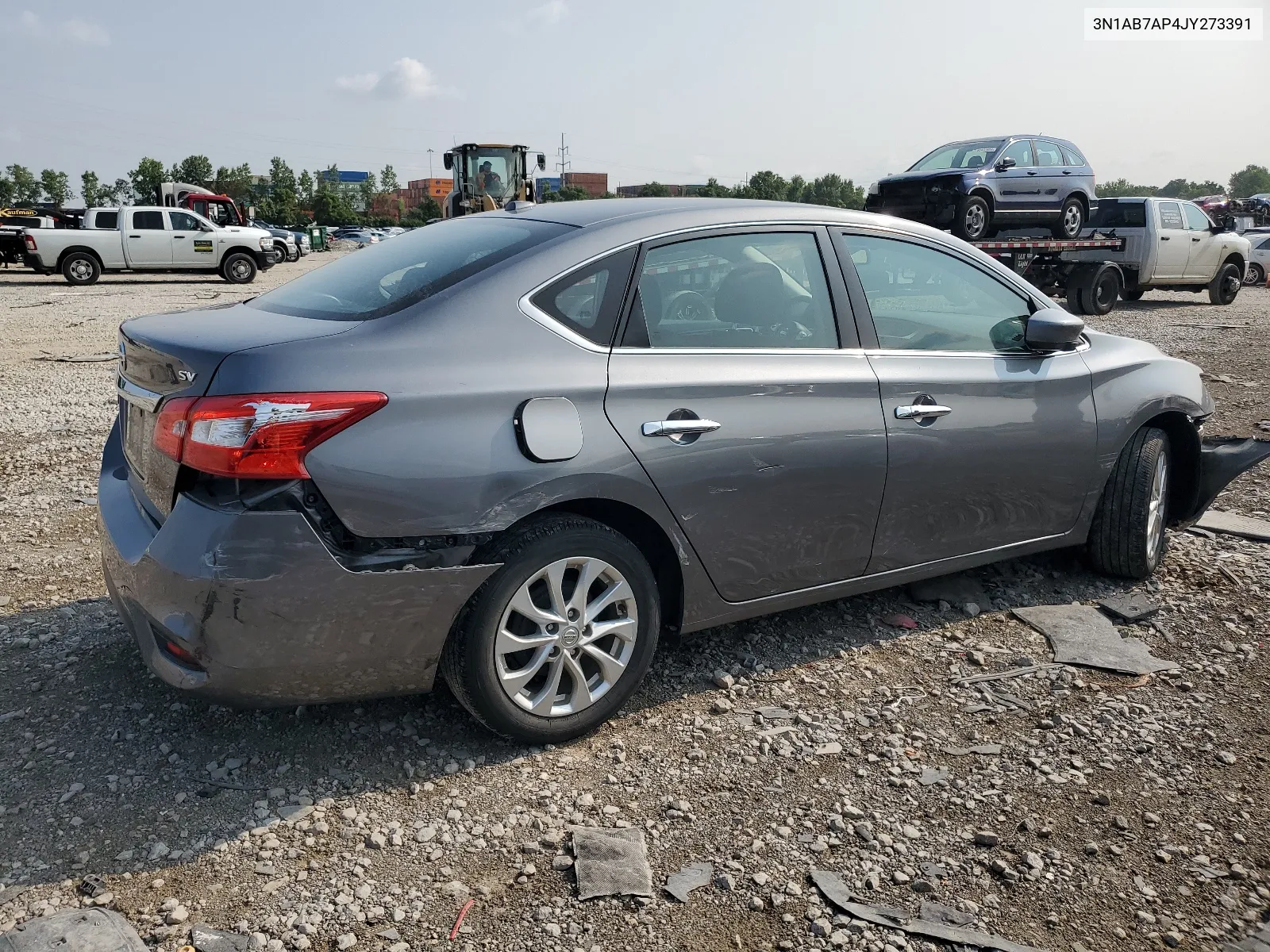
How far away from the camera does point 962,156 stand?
16.8 meters

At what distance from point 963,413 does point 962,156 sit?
14.3 metres

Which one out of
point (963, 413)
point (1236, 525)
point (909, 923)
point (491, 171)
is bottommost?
point (909, 923)

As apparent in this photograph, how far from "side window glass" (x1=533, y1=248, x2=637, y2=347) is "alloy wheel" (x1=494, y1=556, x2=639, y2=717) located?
693mm

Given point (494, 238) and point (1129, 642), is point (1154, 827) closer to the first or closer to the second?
point (1129, 642)

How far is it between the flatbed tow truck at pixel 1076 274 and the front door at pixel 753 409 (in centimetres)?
1419

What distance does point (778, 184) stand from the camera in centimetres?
10969

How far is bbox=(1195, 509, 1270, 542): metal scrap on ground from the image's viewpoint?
17.9 ft

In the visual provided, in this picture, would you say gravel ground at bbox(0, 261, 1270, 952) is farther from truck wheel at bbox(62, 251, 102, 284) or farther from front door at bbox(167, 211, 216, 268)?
truck wheel at bbox(62, 251, 102, 284)

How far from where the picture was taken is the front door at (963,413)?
379 cm

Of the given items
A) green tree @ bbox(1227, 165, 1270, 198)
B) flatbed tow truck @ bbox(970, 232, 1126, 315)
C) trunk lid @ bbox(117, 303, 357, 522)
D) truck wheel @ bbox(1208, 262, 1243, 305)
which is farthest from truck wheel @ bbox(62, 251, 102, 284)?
green tree @ bbox(1227, 165, 1270, 198)

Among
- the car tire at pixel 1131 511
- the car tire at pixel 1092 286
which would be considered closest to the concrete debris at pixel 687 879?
the car tire at pixel 1131 511

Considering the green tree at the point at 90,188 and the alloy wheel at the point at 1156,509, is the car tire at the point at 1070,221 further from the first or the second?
the green tree at the point at 90,188

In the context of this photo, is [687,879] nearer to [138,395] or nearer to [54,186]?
[138,395]

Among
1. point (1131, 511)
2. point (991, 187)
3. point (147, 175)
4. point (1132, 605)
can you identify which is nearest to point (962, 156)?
point (991, 187)
